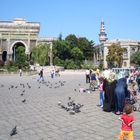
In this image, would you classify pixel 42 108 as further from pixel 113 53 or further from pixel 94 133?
pixel 113 53

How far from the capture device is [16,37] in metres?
87.1

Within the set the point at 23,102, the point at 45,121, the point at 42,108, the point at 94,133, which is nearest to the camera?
the point at 94,133

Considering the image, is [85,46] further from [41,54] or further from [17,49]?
[41,54]

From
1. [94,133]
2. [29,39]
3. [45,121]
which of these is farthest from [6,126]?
[29,39]

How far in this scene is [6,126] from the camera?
9.85m

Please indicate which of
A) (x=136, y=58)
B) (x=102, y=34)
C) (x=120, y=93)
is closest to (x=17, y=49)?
(x=136, y=58)

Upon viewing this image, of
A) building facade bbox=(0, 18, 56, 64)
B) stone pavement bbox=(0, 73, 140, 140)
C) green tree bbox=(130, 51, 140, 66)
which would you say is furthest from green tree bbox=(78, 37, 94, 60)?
stone pavement bbox=(0, 73, 140, 140)

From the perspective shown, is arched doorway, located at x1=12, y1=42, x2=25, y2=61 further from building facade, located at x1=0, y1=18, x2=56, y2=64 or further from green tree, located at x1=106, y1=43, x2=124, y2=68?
green tree, located at x1=106, y1=43, x2=124, y2=68

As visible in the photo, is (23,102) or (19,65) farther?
(19,65)

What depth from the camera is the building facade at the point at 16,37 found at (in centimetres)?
8562

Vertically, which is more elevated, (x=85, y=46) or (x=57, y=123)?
(x=85, y=46)

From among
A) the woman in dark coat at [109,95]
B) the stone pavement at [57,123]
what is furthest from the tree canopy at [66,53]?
the stone pavement at [57,123]

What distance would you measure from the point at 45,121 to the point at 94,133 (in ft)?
6.97

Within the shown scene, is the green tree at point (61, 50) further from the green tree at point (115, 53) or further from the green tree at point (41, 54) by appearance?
the green tree at point (115, 53)
